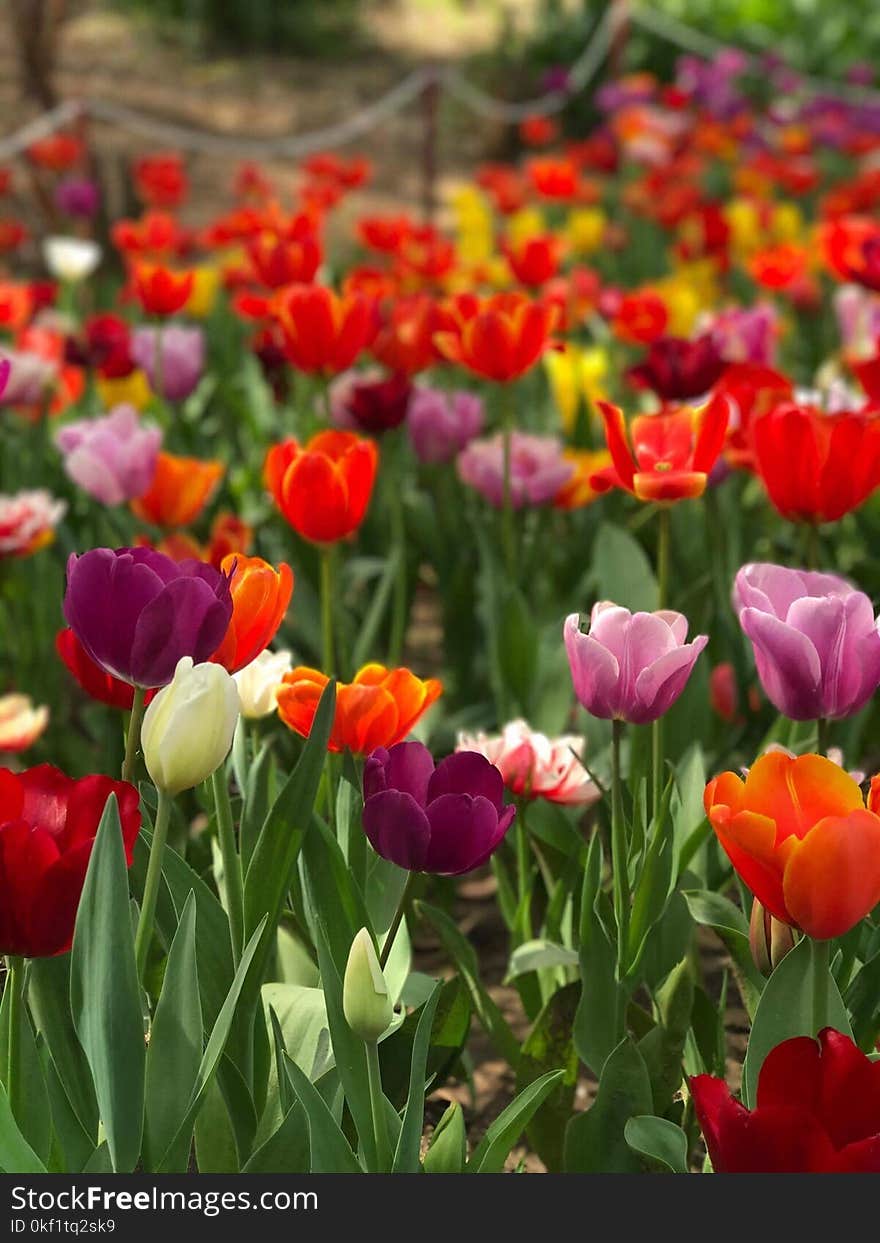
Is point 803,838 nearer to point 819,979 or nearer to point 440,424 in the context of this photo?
point 819,979

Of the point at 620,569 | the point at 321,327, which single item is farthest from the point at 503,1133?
the point at 321,327

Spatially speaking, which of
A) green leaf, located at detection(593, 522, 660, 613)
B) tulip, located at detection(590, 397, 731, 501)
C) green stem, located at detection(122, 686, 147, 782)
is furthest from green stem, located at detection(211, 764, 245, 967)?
green leaf, located at detection(593, 522, 660, 613)

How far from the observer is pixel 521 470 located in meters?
2.26

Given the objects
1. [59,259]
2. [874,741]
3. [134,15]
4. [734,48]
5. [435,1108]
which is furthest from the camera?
[134,15]

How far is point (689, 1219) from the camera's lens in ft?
2.86

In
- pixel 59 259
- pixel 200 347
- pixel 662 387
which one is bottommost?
pixel 59 259

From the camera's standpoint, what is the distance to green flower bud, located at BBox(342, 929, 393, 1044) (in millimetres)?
958

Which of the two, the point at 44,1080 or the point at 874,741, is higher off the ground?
the point at 44,1080

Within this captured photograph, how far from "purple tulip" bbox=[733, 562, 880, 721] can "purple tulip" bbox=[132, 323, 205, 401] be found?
1918 mm

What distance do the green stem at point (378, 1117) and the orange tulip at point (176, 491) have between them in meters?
1.25

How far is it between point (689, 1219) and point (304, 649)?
5.07 feet

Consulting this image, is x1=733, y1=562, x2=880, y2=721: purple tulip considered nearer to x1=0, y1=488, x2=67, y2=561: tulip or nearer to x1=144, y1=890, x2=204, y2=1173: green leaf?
x1=144, y1=890, x2=204, y2=1173: green leaf

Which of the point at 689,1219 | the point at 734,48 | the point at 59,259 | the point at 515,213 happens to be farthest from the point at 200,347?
the point at 734,48

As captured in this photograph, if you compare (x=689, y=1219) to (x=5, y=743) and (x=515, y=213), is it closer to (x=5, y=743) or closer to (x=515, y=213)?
(x=5, y=743)
